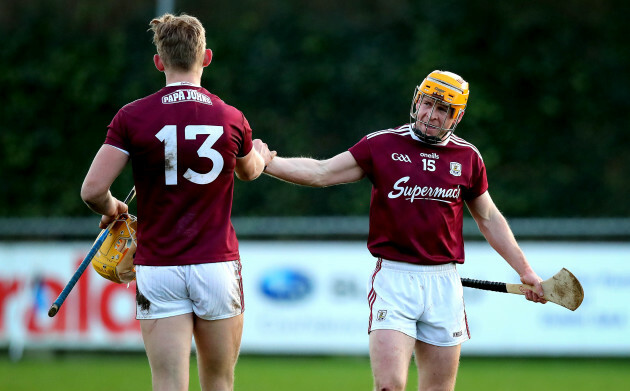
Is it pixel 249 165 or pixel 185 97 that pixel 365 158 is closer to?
pixel 249 165

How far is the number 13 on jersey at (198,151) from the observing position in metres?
4.28

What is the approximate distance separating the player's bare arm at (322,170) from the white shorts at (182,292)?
1117mm

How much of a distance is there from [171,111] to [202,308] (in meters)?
0.93

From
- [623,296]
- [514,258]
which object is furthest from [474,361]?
Answer: [514,258]

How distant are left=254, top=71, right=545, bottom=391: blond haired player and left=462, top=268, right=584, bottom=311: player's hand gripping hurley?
0.25 feet

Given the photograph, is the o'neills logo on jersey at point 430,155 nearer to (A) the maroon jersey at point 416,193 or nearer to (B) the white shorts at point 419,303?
(A) the maroon jersey at point 416,193

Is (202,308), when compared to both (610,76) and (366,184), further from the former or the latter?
(610,76)

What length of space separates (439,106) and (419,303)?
1.12 m

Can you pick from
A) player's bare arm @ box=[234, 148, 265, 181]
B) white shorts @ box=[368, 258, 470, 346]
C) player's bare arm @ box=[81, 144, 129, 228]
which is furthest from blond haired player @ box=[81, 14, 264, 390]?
white shorts @ box=[368, 258, 470, 346]

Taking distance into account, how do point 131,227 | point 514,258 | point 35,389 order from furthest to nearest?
point 35,389 < point 514,258 < point 131,227

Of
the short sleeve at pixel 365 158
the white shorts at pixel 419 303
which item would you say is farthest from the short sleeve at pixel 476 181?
the short sleeve at pixel 365 158

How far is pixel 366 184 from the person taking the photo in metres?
15.4

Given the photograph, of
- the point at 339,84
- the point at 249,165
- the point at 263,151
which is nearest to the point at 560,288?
the point at 263,151

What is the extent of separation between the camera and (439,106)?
5285mm
